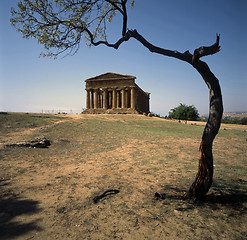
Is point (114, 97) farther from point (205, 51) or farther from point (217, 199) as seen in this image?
point (217, 199)

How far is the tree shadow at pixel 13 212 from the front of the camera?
268 centimetres

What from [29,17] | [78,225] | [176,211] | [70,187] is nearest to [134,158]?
[70,187]

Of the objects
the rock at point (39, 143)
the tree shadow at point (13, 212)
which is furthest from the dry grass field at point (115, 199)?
the rock at point (39, 143)

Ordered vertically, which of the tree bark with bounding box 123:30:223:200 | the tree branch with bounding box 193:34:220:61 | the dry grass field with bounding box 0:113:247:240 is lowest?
the dry grass field with bounding box 0:113:247:240

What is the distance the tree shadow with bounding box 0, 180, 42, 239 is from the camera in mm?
2678

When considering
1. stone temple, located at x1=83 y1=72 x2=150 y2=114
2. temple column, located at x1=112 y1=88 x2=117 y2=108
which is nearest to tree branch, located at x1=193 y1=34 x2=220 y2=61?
stone temple, located at x1=83 y1=72 x2=150 y2=114

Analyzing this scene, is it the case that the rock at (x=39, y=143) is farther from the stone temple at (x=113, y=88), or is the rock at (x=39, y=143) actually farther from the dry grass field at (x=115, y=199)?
the stone temple at (x=113, y=88)

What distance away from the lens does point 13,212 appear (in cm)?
321

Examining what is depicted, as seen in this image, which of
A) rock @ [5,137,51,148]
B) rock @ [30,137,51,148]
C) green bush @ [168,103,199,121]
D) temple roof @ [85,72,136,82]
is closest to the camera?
rock @ [5,137,51,148]

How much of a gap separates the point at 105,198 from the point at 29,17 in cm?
717

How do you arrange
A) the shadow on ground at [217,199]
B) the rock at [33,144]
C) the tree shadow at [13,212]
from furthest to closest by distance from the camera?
the rock at [33,144], the shadow on ground at [217,199], the tree shadow at [13,212]

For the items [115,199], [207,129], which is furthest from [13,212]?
[207,129]

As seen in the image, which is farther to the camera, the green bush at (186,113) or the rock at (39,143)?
the green bush at (186,113)

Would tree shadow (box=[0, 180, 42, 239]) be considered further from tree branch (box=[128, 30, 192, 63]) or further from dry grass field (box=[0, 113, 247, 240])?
tree branch (box=[128, 30, 192, 63])
